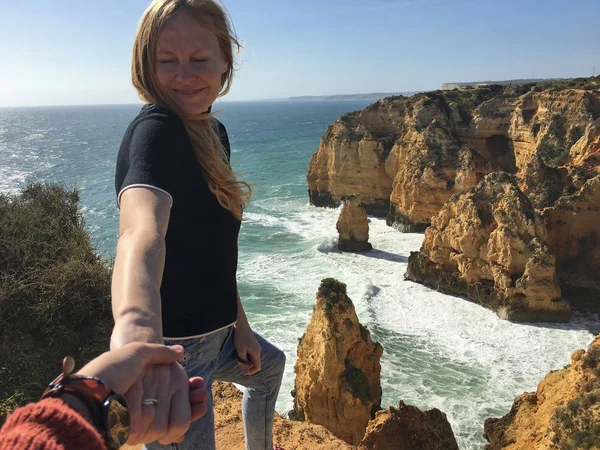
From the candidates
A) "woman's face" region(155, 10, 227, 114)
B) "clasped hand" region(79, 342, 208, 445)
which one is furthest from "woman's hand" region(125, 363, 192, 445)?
"woman's face" region(155, 10, 227, 114)

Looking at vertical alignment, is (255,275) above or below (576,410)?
below

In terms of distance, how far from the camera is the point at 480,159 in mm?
26406

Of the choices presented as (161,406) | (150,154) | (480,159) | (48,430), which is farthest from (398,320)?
(48,430)

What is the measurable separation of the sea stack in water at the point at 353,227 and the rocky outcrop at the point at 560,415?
1844cm

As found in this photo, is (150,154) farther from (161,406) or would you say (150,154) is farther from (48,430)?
(48,430)

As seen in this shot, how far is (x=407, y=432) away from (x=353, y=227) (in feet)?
63.2

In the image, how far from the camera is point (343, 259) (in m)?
24.5

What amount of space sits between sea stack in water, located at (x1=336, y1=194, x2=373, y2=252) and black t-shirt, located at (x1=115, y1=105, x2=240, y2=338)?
921 inches

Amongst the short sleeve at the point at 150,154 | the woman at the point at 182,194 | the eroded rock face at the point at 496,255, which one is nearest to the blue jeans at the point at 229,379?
the woman at the point at 182,194

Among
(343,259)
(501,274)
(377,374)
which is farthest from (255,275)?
(377,374)

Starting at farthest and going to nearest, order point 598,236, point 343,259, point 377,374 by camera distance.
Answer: point 343,259 → point 598,236 → point 377,374

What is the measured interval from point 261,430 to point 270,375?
428mm

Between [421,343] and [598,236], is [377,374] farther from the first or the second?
[598,236]

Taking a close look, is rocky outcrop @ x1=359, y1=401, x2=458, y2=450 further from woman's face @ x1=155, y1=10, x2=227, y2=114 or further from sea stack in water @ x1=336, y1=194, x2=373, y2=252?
sea stack in water @ x1=336, y1=194, x2=373, y2=252
